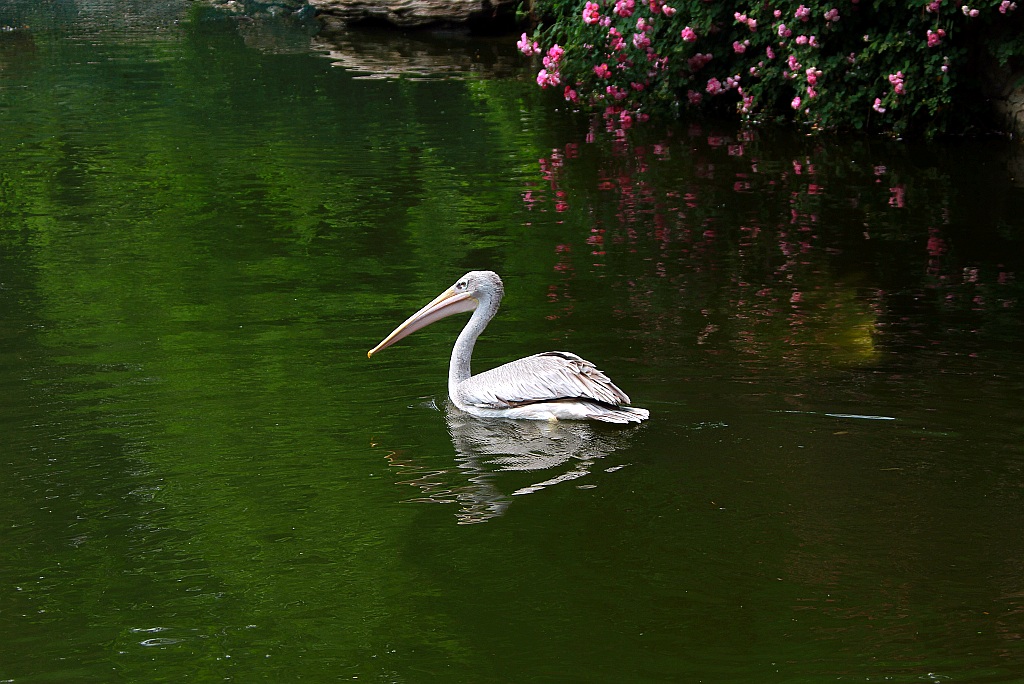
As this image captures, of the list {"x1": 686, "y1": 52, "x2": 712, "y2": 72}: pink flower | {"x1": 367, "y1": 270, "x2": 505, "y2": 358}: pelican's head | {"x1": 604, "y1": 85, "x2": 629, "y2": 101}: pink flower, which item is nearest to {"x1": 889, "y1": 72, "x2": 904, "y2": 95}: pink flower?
{"x1": 686, "y1": 52, "x2": 712, "y2": 72}: pink flower

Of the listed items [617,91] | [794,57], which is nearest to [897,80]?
[794,57]

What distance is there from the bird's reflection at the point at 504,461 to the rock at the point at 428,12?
20208 millimetres

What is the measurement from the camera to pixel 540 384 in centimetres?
670

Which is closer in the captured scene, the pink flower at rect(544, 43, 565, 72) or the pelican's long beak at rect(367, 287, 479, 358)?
the pelican's long beak at rect(367, 287, 479, 358)

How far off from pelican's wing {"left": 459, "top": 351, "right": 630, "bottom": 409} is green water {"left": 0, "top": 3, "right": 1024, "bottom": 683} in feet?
0.51

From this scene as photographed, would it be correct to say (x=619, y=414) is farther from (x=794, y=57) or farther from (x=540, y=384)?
(x=794, y=57)

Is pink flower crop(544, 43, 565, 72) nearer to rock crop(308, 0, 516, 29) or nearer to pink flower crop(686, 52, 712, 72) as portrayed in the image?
pink flower crop(686, 52, 712, 72)

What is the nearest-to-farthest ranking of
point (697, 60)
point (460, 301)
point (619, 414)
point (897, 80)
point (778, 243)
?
point (619, 414) → point (460, 301) → point (778, 243) → point (897, 80) → point (697, 60)

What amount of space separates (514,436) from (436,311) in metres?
1.20

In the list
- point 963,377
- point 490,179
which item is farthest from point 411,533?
point 490,179

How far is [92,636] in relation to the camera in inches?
A: 191

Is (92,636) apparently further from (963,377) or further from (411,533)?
(963,377)

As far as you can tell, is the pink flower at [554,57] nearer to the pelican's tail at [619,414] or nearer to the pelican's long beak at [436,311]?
the pelican's long beak at [436,311]

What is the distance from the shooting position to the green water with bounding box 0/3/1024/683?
16.0 ft
